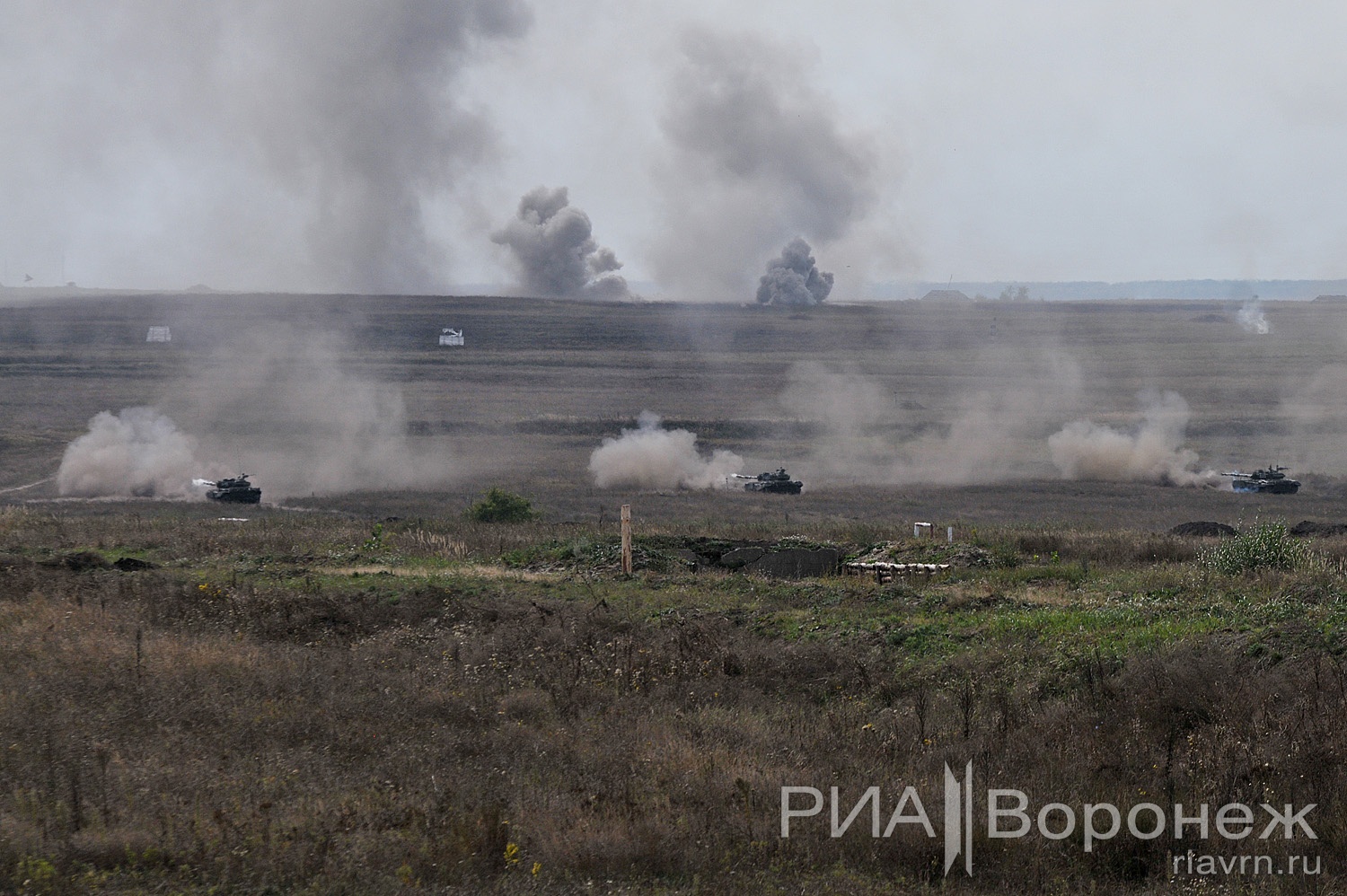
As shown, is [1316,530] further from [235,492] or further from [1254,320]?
[1254,320]

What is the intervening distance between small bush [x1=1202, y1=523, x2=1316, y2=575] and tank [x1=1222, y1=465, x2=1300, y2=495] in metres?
33.8

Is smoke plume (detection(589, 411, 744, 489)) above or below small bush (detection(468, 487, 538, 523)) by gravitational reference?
above

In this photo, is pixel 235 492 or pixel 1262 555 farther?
pixel 235 492

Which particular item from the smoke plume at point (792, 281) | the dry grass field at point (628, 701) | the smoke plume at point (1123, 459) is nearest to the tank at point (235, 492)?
the dry grass field at point (628, 701)

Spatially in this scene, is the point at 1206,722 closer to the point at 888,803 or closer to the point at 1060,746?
the point at 1060,746

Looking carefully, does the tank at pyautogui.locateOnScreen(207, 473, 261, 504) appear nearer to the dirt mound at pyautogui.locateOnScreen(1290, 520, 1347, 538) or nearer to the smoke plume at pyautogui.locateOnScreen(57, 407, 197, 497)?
the smoke plume at pyautogui.locateOnScreen(57, 407, 197, 497)

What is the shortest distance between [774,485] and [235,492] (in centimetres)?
2220

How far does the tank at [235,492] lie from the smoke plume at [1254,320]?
12976 cm

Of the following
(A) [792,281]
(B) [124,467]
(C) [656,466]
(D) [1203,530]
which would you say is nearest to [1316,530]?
(D) [1203,530]

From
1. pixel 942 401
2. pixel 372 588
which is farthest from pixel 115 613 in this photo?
pixel 942 401

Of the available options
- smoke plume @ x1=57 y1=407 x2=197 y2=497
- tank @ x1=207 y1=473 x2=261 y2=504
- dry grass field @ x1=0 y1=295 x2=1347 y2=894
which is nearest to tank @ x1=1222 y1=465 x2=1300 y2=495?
dry grass field @ x1=0 y1=295 x2=1347 y2=894

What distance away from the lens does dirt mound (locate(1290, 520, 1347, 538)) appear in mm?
31219

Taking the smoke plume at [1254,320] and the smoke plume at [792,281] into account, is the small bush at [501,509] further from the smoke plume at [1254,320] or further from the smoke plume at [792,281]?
the smoke plume at [1254,320]

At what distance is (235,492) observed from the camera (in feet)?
158
